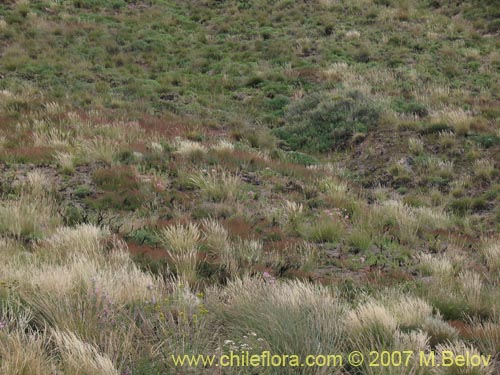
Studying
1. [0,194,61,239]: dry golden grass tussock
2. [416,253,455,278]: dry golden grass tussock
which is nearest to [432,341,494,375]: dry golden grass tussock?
[416,253,455,278]: dry golden grass tussock

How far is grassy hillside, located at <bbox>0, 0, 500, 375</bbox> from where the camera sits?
3.68 meters

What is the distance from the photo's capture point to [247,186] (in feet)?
29.3

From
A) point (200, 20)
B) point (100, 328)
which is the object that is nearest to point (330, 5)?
point (200, 20)

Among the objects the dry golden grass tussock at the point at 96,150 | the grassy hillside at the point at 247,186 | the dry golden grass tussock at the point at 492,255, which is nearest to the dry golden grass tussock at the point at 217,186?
the grassy hillside at the point at 247,186

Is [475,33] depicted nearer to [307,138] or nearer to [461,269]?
[307,138]

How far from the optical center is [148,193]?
7.79 m

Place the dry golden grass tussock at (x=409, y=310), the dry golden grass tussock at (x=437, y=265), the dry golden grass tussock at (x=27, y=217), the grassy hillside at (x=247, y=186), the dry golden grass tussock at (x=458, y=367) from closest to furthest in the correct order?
the dry golden grass tussock at (x=458, y=367), the grassy hillside at (x=247, y=186), the dry golden grass tussock at (x=409, y=310), the dry golden grass tussock at (x=437, y=265), the dry golden grass tussock at (x=27, y=217)

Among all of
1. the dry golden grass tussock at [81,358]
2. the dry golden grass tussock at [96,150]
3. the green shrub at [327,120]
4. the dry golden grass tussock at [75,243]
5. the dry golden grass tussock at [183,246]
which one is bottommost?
the green shrub at [327,120]

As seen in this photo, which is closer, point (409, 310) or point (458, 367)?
point (458, 367)

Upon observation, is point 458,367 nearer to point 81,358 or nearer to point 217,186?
point 81,358

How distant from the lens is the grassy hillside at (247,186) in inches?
145

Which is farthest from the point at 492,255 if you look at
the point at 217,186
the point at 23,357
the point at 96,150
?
the point at 96,150

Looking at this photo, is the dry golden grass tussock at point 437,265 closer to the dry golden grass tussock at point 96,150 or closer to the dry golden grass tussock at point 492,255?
the dry golden grass tussock at point 492,255

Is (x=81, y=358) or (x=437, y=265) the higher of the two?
(x=81, y=358)
